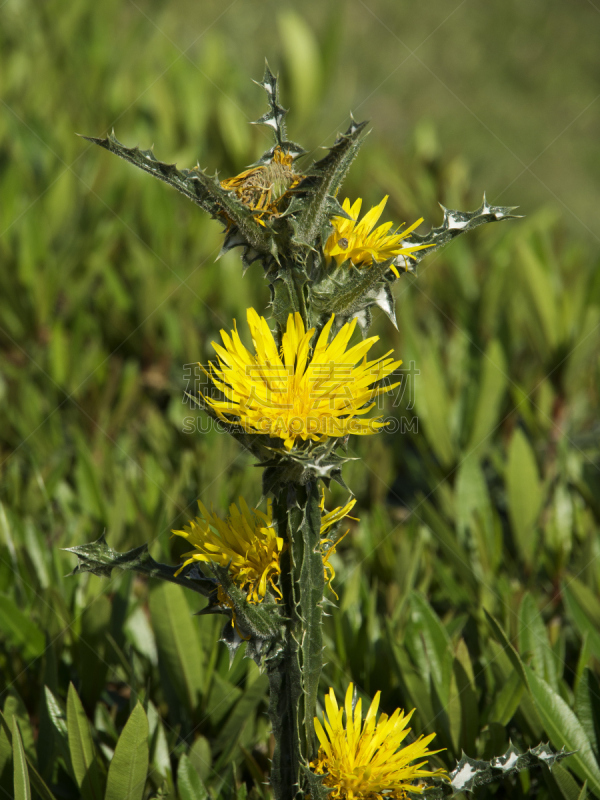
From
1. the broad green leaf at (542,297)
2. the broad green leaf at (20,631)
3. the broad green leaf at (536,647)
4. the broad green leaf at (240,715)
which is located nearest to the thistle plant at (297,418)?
the broad green leaf at (240,715)

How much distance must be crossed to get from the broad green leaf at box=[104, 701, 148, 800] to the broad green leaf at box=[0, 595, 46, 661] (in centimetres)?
38

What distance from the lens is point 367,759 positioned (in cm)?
85

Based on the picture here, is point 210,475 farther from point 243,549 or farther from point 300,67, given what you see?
point 300,67

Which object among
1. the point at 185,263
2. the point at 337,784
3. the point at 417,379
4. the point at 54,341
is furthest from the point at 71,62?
the point at 337,784

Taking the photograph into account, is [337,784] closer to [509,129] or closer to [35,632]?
[35,632]

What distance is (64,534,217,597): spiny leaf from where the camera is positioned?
33.6 inches

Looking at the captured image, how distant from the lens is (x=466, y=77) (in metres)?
7.32

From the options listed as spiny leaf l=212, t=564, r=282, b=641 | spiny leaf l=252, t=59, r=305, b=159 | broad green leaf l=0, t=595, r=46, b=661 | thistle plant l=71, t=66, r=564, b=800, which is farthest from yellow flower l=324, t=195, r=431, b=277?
broad green leaf l=0, t=595, r=46, b=661

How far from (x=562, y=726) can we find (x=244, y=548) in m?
0.60

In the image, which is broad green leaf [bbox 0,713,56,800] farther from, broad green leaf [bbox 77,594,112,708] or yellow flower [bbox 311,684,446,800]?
yellow flower [bbox 311,684,446,800]

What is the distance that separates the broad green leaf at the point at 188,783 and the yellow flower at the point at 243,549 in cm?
36

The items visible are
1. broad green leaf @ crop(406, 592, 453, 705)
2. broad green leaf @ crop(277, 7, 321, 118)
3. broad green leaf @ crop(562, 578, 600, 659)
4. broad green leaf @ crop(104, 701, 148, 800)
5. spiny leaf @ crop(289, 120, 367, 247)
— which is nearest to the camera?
spiny leaf @ crop(289, 120, 367, 247)

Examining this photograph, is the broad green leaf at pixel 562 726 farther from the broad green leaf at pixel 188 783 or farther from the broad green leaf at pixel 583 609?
the broad green leaf at pixel 188 783

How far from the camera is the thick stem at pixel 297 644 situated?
2.69ft
